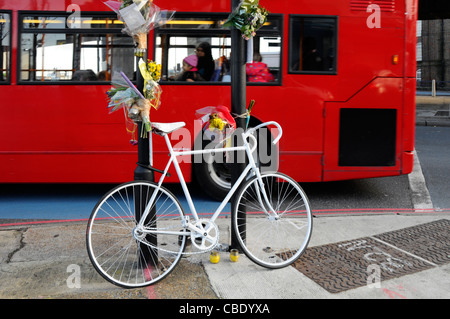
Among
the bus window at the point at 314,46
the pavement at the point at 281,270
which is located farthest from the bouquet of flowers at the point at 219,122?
the bus window at the point at 314,46

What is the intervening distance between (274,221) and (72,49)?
3894 millimetres

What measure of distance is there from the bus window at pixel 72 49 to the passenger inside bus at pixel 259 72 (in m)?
1.55

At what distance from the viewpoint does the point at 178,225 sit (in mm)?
4258

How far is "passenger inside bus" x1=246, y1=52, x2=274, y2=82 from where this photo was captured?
23.1 ft

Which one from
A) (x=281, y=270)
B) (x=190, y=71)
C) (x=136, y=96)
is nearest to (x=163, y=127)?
(x=136, y=96)

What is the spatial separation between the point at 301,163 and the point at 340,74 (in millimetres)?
1261

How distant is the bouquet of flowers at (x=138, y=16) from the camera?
13.2 ft

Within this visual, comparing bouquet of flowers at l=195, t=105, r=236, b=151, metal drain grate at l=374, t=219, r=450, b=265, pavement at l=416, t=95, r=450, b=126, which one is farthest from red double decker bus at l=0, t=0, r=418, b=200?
pavement at l=416, t=95, r=450, b=126

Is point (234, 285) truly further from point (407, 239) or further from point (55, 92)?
point (55, 92)

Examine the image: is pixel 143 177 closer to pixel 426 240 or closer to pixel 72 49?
pixel 426 240

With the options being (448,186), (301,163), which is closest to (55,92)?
(301,163)

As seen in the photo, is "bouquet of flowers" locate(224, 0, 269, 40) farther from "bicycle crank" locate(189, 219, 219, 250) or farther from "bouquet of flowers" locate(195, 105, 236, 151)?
"bicycle crank" locate(189, 219, 219, 250)

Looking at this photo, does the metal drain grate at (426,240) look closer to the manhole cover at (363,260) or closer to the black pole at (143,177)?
the manhole cover at (363,260)

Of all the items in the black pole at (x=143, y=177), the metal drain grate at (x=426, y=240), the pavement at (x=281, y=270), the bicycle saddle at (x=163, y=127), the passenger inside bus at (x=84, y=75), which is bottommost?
the pavement at (x=281, y=270)
